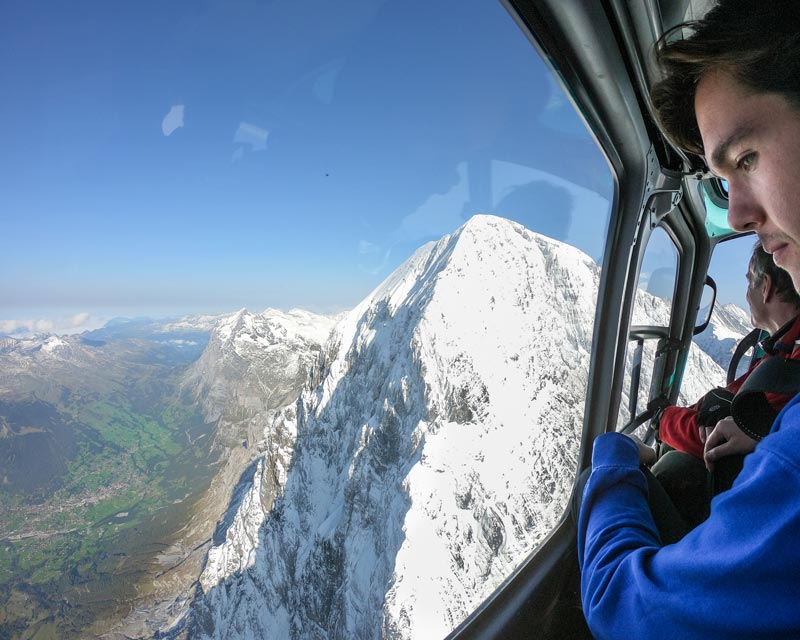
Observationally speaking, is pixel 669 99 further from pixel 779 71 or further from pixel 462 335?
pixel 462 335

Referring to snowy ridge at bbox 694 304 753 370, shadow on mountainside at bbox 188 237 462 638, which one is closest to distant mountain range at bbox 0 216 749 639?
snowy ridge at bbox 694 304 753 370

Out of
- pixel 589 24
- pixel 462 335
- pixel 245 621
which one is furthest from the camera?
pixel 245 621

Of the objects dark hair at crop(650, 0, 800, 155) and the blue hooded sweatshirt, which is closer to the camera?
the blue hooded sweatshirt

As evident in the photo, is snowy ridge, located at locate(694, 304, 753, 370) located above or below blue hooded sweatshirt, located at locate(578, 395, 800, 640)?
above

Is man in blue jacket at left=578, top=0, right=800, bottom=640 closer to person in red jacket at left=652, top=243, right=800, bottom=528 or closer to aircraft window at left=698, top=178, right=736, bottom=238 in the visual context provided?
person in red jacket at left=652, top=243, right=800, bottom=528

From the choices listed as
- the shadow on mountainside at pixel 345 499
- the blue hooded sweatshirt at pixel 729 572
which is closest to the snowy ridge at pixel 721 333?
the blue hooded sweatshirt at pixel 729 572

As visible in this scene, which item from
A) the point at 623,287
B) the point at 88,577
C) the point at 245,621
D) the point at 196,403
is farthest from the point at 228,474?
the point at 623,287

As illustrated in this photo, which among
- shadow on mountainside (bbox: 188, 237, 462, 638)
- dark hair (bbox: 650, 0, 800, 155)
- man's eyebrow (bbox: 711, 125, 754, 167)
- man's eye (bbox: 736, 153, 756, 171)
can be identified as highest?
dark hair (bbox: 650, 0, 800, 155)

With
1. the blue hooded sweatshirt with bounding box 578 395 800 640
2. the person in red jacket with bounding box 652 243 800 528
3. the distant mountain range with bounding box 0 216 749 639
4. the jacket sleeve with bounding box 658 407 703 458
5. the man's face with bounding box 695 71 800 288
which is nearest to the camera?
the blue hooded sweatshirt with bounding box 578 395 800 640
